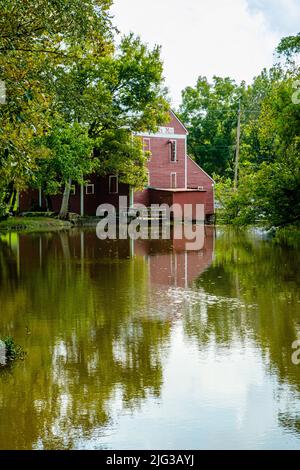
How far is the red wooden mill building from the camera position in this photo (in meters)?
52.7

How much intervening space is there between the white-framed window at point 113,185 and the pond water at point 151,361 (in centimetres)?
3590

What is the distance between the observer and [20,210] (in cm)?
5525

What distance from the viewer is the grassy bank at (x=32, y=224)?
40703mm

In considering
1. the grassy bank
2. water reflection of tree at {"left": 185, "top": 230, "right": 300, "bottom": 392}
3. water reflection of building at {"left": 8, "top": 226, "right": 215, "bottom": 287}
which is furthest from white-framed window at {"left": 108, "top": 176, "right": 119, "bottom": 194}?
water reflection of tree at {"left": 185, "top": 230, "right": 300, "bottom": 392}

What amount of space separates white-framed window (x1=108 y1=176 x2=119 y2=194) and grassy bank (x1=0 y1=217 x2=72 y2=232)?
8881 millimetres

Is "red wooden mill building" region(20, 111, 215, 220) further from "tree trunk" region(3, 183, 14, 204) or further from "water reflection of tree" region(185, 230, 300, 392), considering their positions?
"water reflection of tree" region(185, 230, 300, 392)

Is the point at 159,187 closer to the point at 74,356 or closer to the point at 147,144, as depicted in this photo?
the point at 147,144

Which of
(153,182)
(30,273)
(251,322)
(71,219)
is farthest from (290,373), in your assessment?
(153,182)

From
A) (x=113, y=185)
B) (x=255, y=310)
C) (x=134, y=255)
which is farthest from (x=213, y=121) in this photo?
(x=255, y=310)

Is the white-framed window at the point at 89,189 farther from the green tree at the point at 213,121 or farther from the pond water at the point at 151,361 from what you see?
the pond water at the point at 151,361

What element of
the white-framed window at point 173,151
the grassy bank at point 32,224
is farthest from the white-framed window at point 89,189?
the grassy bank at point 32,224

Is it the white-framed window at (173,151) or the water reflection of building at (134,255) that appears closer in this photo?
the water reflection of building at (134,255)

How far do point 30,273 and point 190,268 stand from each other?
4.34 m

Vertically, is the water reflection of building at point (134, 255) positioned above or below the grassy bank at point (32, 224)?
below
